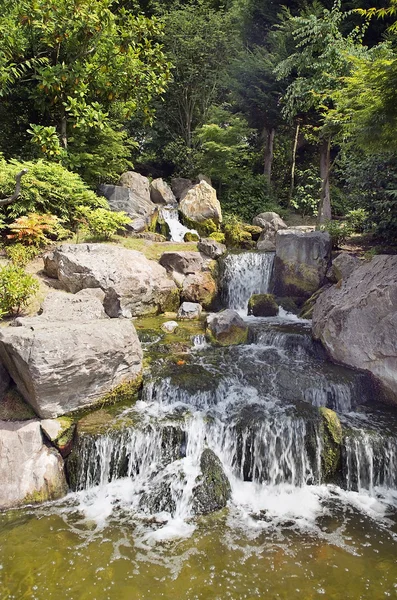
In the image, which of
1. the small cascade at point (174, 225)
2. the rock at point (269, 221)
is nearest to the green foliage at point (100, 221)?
the small cascade at point (174, 225)

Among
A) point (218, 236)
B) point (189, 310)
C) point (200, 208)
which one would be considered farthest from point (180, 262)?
point (200, 208)

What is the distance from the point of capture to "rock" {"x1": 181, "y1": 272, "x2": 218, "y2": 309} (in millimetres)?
12281

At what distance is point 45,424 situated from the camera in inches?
234

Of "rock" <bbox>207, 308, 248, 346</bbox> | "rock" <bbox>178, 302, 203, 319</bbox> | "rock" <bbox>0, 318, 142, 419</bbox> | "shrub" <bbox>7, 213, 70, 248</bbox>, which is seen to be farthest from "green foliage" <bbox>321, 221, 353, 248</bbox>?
"shrub" <bbox>7, 213, 70, 248</bbox>

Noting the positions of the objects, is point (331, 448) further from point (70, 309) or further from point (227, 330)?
point (70, 309)

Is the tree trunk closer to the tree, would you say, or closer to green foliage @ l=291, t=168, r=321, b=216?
green foliage @ l=291, t=168, r=321, b=216

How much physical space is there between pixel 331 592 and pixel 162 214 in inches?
616

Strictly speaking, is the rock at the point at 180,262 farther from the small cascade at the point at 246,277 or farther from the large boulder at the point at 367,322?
the large boulder at the point at 367,322

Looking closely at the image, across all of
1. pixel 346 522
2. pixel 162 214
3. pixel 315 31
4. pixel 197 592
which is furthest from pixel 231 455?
pixel 315 31

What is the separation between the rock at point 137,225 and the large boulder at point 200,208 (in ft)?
Result: 7.83

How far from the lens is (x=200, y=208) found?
55.9ft

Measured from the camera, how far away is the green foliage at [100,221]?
41.4 feet

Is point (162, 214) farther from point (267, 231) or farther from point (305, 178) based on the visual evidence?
point (305, 178)

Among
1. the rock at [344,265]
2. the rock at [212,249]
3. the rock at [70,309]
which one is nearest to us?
the rock at [70,309]
